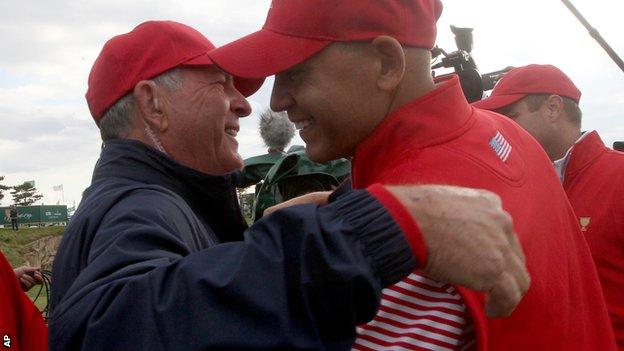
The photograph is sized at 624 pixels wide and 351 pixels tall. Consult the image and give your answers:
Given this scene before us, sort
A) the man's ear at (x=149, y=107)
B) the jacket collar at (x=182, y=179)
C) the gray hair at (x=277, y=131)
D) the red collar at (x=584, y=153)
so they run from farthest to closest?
the gray hair at (x=277, y=131) < the red collar at (x=584, y=153) < the man's ear at (x=149, y=107) < the jacket collar at (x=182, y=179)

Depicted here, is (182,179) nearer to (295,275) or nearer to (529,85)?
(295,275)

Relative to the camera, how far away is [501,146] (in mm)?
1424

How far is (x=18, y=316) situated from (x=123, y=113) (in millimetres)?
1196

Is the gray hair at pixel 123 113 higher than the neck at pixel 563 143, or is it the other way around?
the gray hair at pixel 123 113

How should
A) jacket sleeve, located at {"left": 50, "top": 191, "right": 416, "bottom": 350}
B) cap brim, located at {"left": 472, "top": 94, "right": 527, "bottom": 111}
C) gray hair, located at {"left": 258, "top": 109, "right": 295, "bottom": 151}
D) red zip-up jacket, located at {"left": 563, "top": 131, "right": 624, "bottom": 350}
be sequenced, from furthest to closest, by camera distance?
1. gray hair, located at {"left": 258, "top": 109, "right": 295, "bottom": 151}
2. cap brim, located at {"left": 472, "top": 94, "right": 527, "bottom": 111}
3. red zip-up jacket, located at {"left": 563, "top": 131, "right": 624, "bottom": 350}
4. jacket sleeve, located at {"left": 50, "top": 191, "right": 416, "bottom": 350}

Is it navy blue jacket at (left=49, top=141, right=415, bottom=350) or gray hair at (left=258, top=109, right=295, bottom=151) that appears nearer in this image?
navy blue jacket at (left=49, top=141, right=415, bottom=350)

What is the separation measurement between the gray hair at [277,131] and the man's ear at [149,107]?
2.41 metres

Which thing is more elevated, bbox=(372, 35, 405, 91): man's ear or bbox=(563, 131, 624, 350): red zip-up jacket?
bbox=(372, 35, 405, 91): man's ear

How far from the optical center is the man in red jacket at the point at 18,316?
2.83 m

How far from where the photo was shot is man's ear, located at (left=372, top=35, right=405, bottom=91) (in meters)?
1.41

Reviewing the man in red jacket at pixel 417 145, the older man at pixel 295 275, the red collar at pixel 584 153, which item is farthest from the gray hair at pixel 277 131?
the older man at pixel 295 275

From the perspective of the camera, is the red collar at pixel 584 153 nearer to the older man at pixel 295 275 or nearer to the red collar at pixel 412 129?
the red collar at pixel 412 129

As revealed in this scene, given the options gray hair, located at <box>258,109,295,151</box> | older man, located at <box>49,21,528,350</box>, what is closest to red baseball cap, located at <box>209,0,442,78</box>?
older man, located at <box>49,21,528,350</box>

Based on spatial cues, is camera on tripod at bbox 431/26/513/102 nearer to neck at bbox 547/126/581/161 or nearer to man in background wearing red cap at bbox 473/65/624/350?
man in background wearing red cap at bbox 473/65/624/350
